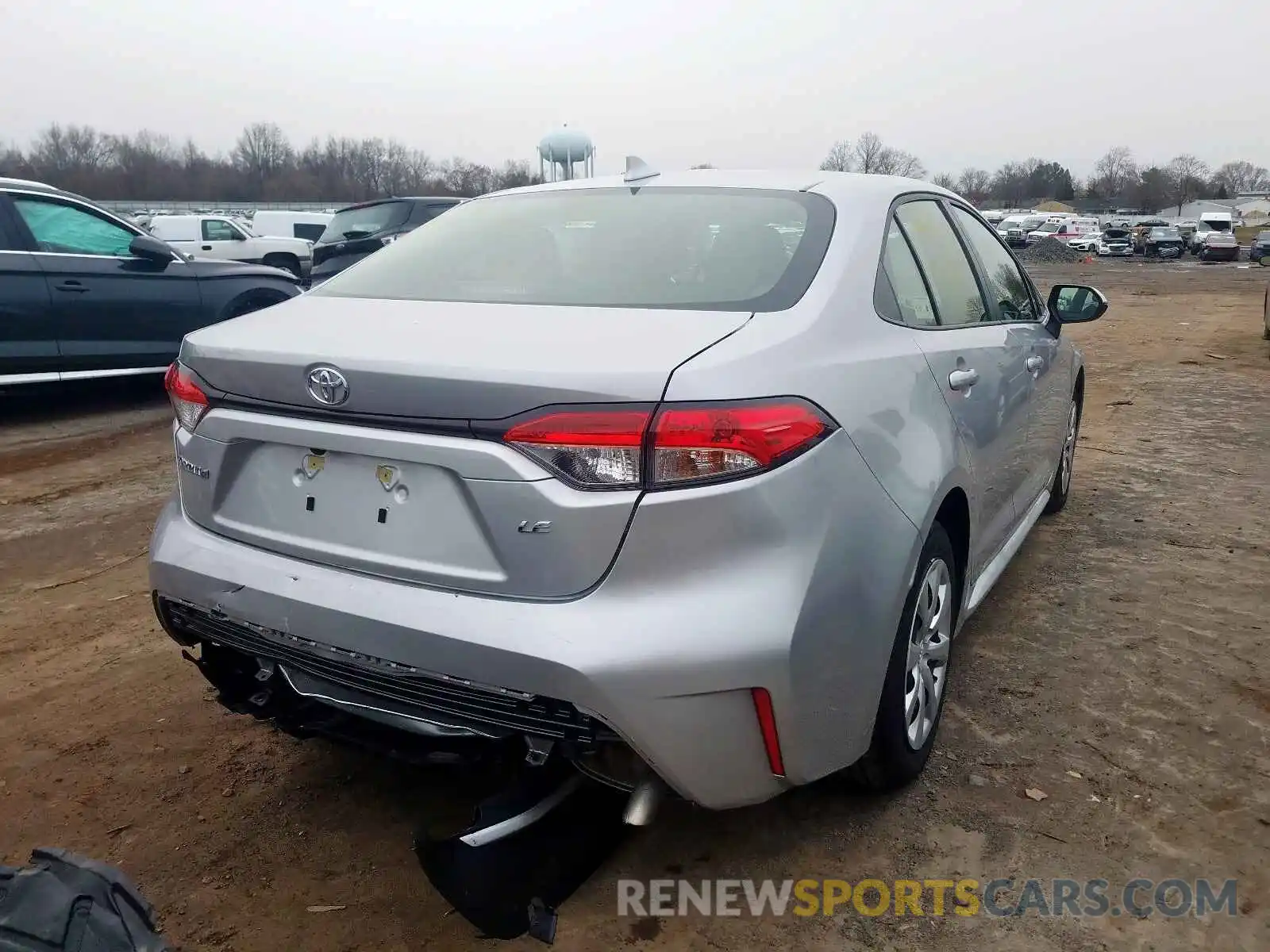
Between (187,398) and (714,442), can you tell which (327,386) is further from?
(714,442)

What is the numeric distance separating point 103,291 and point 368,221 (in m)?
4.07

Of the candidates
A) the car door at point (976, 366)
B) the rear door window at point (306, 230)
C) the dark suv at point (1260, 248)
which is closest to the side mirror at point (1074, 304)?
the car door at point (976, 366)

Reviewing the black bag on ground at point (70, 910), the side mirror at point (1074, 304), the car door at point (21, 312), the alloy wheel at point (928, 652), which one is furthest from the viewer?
the car door at point (21, 312)

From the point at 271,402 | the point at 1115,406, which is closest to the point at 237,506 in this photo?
A: the point at 271,402

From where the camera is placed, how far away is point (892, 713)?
2373 mm

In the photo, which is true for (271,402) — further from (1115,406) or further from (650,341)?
(1115,406)

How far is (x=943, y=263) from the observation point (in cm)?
313

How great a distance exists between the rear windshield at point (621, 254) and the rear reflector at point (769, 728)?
0.84 metres

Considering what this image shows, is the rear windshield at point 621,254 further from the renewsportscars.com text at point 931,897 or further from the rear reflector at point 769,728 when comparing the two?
the renewsportscars.com text at point 931,897

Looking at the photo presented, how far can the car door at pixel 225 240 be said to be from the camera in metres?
17.2

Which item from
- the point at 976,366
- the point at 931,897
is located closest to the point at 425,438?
the point at 931,897

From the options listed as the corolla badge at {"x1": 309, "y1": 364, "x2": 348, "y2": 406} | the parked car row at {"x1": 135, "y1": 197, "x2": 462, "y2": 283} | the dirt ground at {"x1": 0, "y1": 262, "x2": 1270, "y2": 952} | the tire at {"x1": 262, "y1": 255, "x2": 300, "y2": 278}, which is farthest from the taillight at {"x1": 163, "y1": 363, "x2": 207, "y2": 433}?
the tire at {"x1": 262, "y1": 255, "x2": 300, "y2": 278}

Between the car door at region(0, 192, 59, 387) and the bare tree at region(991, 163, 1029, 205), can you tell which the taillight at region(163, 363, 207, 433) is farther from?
the bare tree at region(991, 163, 1029, 205)

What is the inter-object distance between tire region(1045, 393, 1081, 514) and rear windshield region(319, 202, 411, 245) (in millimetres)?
7982
